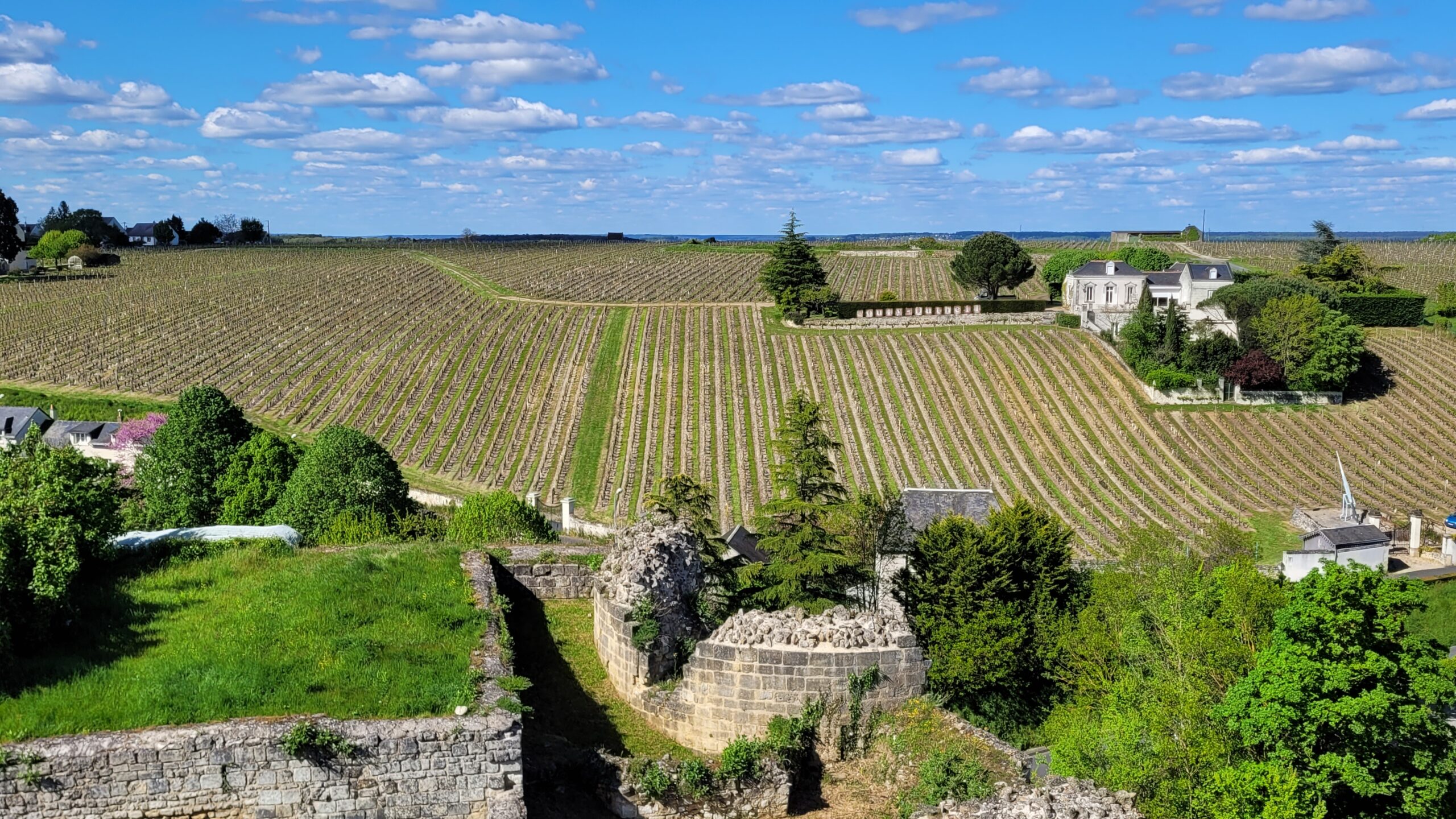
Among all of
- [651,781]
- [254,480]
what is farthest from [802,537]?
[254,480]

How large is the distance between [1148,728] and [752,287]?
68901 millimetres

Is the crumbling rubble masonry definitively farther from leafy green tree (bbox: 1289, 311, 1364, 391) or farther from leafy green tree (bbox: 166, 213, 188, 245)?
leafy green tree (bbox: 166, 213, 188, 245)

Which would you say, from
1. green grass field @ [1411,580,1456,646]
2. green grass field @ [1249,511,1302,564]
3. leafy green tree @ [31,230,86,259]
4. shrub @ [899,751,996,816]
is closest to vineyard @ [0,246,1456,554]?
green grass field @ [1249,511,1302,564]

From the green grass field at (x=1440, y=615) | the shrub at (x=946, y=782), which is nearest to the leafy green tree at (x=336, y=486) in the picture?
the shrub at (x=946, y=782)

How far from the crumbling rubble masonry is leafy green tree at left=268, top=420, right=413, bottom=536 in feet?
35.6

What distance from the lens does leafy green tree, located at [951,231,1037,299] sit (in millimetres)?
75750

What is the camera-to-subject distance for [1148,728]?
47.8 ft

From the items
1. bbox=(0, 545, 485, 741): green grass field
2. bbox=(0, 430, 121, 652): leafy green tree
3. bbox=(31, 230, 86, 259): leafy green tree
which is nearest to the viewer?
bbox=(0, 545, 485, 741): green grass field

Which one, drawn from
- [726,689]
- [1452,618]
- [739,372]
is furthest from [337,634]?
[739,372]

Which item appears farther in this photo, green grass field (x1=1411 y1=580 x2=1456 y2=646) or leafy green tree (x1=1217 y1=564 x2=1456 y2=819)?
green grass field (x1=1411 y1=580 x2=1456 y2=646)

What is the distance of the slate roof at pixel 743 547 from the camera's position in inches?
1103

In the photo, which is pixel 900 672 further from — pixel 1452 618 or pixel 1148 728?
pixel 1452 618

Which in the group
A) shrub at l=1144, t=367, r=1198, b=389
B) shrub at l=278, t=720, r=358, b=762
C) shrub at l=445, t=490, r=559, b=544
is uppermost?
shrub at l=1144, t=367, r=1198, b=389

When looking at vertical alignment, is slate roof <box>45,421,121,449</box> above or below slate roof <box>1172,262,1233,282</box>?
below
